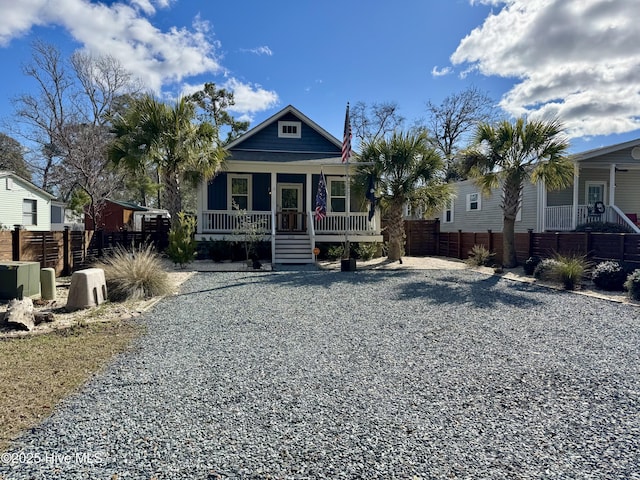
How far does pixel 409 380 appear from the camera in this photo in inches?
151

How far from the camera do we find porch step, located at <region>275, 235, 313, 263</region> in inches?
553

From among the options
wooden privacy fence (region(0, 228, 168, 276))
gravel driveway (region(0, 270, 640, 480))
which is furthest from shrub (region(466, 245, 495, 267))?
wooden privacy fence (region(0, 228, 168, 276))

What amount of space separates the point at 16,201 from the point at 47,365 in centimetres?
1994

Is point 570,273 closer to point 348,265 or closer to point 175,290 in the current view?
point 348,265

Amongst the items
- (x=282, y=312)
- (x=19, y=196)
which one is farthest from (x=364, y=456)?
(x=19, y=196)

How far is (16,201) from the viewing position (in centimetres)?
1927

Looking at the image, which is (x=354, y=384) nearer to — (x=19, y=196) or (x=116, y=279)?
(x=116, y=279)

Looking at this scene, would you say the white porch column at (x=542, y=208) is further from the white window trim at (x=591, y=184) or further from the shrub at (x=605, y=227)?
the white window trim at (x=591, y=184)

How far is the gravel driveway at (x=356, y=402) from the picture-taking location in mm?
2453

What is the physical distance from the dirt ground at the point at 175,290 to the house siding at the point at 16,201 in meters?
11.4

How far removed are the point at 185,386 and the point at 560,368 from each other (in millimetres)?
4013

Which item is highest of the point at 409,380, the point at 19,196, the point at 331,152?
the point at 331,152

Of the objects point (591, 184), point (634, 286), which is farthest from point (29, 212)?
point (591, 184)

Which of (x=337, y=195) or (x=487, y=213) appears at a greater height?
(x=337, y=195)
